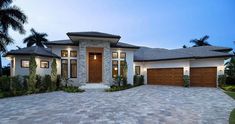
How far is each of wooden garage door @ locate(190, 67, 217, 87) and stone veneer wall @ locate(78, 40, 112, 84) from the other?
9.95 m

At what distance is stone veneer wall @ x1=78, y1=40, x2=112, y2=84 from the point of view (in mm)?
19328

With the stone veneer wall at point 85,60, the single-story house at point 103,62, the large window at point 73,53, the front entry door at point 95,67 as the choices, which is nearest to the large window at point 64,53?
the single-story house at point 103,62

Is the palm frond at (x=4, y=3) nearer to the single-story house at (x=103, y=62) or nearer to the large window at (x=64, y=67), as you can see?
the single-story house at (x=103, y=62)

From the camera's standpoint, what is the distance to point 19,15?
21844 mm

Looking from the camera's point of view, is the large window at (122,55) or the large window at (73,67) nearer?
the large window at (73,67)

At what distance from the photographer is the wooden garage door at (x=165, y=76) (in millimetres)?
22344

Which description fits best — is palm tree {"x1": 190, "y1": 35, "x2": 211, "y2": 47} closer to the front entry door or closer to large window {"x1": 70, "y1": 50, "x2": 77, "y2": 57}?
the front entry door

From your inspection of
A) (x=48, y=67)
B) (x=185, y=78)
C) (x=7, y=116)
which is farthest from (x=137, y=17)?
(x=7, y=116)

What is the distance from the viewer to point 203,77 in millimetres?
21797

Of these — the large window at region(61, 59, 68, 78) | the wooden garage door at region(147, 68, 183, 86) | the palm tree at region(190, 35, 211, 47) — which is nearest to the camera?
the large window at region(61, 59, 68, 78)

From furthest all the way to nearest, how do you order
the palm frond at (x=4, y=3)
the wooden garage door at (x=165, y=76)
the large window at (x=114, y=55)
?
1. the wooden garage door at (x=165, y=76)
2. the large window at (x=114, y=55)
3. the palm frond at (x=4, y=3)

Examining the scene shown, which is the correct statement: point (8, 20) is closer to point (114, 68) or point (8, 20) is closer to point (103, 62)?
point (103, 62)

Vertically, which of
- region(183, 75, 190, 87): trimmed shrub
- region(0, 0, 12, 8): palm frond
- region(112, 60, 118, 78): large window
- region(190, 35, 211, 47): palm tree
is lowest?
region(183, 75, 190, 87): trimmed shrub

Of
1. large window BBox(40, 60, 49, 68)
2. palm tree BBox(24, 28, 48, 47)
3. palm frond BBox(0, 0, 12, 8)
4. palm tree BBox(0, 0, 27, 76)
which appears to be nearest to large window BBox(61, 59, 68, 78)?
large window BBox(40, 60, 49, 68)
